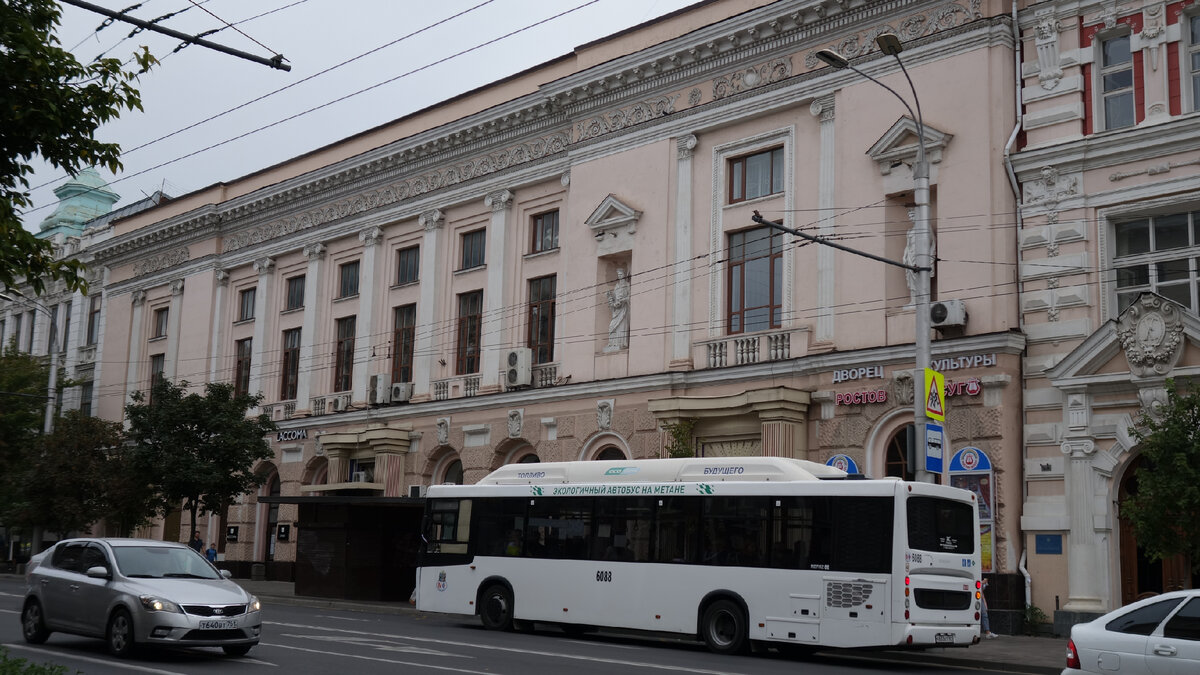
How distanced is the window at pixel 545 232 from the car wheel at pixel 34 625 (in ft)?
66.4

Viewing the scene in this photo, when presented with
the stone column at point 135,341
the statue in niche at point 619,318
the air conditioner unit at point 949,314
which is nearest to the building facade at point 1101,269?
the air conditioner unit at point 949,314

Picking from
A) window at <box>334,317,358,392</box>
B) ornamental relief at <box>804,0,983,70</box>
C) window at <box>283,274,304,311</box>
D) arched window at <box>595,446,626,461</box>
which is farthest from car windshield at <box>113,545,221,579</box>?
window at <box>283,274,304,311</box>

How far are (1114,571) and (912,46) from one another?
12.0m

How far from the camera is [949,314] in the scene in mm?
25031

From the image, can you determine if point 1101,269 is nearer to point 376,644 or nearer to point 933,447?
point 933,447

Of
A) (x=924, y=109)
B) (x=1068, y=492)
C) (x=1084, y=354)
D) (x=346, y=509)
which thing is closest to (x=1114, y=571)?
(x=1068, y=492)

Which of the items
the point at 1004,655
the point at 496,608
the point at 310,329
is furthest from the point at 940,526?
the point at 310,329

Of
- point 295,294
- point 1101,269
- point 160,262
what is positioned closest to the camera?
point 1101,269

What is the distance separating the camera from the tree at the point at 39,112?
1020 cm

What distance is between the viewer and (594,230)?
33719 mm

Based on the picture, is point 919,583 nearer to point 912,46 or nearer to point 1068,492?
point 1068,492

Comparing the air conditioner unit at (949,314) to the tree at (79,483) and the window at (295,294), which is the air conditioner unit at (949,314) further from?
the tree at (79,483)

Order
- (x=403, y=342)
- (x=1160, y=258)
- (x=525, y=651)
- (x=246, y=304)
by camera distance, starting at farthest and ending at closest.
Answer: (x=246, y=304), (x=403, y=342), (x=1160, y=258), (x=525, y=651)

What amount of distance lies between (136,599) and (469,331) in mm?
22662
